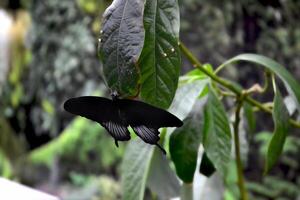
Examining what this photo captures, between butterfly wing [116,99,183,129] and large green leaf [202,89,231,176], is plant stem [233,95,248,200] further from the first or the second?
butterfly wing [116,99,183,129]

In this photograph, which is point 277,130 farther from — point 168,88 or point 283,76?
point 168,88

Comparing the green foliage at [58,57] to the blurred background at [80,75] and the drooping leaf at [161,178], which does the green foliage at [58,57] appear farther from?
the drooping leaf at [161,178]

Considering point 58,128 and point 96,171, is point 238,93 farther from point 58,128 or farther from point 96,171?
point 58,128

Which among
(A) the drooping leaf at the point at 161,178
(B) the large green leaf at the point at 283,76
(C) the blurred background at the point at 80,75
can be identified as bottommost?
(C) the blurred background at the point at 80,75

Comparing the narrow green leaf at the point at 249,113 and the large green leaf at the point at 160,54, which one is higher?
the large green leaf at the point at 160,54

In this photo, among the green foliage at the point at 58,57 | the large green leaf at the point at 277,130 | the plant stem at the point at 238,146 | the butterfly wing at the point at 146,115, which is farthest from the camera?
the green foliage at the point at 58,57

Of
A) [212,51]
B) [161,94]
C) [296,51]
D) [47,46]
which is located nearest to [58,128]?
[47,46]

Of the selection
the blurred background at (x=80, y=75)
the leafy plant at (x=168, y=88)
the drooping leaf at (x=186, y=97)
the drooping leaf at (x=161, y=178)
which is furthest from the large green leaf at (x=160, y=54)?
the blurred background at (x=80, y=75)

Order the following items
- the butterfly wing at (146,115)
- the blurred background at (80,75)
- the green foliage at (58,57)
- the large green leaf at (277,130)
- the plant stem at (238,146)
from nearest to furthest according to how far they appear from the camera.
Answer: the butterfly wing at (146,115) < the large green leaf at (277,130) < the plant stem at (238,146) < the blurred background at (80,75) < the green foliage at (58,57)
